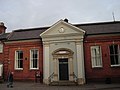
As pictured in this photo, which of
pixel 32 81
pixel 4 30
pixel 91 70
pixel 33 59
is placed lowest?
pixel 32 81

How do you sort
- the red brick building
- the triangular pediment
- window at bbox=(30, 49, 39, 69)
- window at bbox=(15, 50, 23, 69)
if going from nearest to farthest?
the red brick building
the triangular pediment
window at bbox=(30, 49, 39, 69)
window at bbox=(15, 50, 23, 69)

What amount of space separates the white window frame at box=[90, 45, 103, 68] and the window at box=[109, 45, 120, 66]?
1464 mm

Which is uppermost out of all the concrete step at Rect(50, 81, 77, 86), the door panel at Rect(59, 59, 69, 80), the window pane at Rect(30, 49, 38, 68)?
the window pane at Rect(30, 49, 38, 68)

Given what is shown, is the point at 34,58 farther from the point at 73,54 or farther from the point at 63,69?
the point at 73,54

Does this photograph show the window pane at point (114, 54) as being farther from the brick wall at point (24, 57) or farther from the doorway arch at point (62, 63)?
the brick wall at point (24, 57)

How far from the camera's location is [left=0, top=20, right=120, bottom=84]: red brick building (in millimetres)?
22469

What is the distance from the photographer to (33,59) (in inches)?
986

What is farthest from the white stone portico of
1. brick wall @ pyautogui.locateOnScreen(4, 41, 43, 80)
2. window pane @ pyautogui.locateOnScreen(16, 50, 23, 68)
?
window pane @ pyautogui.locateOnScreen(16, 50, 23, 68)

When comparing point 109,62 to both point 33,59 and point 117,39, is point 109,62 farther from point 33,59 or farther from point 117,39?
point 33,59

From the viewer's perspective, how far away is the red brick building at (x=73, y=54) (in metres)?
22.5

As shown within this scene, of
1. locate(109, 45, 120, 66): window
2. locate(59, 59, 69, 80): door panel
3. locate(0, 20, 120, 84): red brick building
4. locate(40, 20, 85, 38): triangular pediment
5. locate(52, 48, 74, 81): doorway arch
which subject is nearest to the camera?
locate(0, 20, 120, 84): red brick building

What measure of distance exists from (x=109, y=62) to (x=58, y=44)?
7.20m

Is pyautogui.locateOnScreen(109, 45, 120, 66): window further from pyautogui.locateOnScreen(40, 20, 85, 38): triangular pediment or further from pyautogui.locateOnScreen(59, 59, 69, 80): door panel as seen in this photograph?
pyautogui.locateOnScreen(59, 59, 69, 80): door panel

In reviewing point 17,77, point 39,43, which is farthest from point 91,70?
point 17,77
